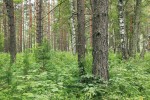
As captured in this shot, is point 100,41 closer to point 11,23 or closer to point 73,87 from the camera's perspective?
point 73,87

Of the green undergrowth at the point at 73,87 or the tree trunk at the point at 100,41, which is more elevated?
the tree trunk at the point at 100,41

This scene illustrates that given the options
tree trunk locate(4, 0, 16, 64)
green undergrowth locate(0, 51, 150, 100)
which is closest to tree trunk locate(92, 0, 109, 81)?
green undergrowth locate(0, 51, 150, 100)

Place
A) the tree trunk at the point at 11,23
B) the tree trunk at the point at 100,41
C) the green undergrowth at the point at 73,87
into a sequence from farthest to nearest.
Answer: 1. the tree trunk at the point at 11,23
2. the tree trunk at the point at 100,41
3. the green undergrowth at the point at 73,87

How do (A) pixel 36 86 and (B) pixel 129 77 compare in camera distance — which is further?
(B) pixel 129 77

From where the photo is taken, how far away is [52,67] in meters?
9.45

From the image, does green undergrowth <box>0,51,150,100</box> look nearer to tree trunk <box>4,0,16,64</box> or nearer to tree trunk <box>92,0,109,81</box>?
tree trunk <box>92,0,109,81</box>

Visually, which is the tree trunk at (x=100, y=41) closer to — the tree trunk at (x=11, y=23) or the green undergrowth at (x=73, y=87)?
the green undergrowth at (x=73, y=87)

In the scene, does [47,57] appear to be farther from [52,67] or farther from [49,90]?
[49,90]

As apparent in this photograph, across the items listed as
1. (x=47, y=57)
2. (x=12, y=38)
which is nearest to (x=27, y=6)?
(x=12, y=38)

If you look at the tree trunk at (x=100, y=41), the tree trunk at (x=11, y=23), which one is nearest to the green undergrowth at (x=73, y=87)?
the tree trunk at (x=100, y=41)

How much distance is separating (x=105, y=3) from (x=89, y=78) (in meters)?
2.06

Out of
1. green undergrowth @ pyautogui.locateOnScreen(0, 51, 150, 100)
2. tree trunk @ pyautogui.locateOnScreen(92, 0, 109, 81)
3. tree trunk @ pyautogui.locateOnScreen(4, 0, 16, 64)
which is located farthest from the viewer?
tree trunk @ pyautogui.locateOnScreen(4, 0, 16, 64)

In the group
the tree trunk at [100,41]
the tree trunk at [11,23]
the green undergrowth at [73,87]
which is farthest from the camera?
the tree trunk at [11,23]

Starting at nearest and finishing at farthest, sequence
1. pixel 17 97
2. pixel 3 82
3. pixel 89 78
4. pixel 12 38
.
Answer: pixel 17 97, pixel 89 78, pixel 3 82, pixel 12 38
